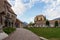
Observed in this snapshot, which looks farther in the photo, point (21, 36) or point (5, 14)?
point (5, 14)

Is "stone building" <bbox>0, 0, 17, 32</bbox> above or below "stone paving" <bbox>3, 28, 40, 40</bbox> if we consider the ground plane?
above

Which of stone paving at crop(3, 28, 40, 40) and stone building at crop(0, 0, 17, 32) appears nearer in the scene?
stone paving at crop(3, 28, 40, 40)

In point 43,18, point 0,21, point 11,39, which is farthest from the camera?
point 43,18

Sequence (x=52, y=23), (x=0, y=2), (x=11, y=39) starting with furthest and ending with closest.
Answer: (x=52, y=23) → (x=0, y=2) → (x=11, y=39)

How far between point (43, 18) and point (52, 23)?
515cm

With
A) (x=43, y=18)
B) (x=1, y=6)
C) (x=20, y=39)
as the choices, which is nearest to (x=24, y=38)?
(x=20, y=39)

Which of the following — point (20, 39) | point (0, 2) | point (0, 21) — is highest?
point (0, 2)

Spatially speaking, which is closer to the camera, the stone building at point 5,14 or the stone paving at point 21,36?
the stone paving at point 21,36

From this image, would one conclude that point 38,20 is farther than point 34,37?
Yes

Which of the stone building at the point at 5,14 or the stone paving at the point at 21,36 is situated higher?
the stone building at the point at 5,14

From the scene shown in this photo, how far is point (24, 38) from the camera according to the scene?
167 inches

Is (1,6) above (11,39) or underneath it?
above

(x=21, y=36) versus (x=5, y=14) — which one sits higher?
(x=5, y=14)

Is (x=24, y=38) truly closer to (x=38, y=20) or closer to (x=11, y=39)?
(x=11, y=39)
